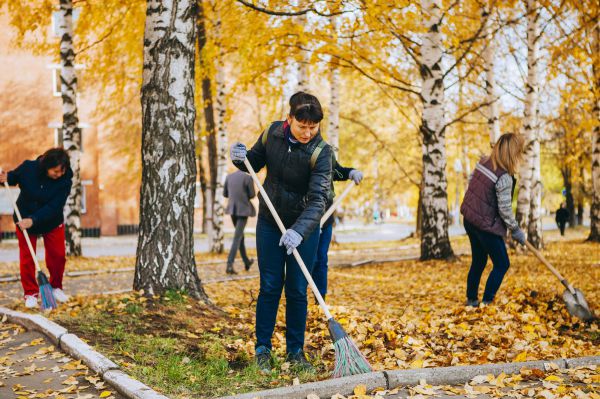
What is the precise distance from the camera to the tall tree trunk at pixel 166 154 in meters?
7.17

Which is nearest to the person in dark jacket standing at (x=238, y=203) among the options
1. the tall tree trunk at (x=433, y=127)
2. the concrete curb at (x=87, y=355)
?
the tall tree trunk at (x=433, y=127)

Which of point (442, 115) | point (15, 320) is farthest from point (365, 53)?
point (15, 320)

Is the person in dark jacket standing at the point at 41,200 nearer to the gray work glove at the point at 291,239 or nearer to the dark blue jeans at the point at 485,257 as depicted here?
the gray work glove at the point at 291,239

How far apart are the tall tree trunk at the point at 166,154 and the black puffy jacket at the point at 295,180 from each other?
231cm

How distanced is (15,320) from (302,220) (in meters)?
3.85

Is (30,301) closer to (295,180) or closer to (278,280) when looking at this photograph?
(278,280)

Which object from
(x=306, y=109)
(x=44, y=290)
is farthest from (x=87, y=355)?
(x=44, y=290)

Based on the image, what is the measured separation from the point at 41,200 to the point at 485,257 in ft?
16.8

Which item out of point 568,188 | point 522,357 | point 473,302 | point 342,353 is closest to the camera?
point 342,353

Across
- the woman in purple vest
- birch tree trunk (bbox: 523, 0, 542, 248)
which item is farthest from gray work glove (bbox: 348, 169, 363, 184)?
birch tree trunk (bbox: 523, 0, 542, 248)

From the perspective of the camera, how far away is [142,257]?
726 cm

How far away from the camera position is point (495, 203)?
737cm

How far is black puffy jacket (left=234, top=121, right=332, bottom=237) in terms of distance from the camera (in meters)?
4.88

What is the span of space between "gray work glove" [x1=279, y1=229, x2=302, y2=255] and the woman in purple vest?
3.28 meters
